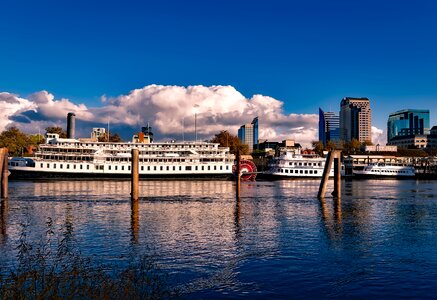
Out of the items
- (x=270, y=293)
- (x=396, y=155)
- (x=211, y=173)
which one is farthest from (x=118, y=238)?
(x=396, y=155)

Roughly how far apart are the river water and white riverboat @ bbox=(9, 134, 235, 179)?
207 ft

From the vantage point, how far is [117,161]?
362ft

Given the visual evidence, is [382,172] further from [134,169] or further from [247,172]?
[134,169]

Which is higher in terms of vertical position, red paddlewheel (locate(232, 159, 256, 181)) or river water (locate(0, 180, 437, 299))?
red paddlewheel (locate(232, 159, 256, 181))

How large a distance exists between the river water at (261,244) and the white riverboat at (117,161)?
207ft

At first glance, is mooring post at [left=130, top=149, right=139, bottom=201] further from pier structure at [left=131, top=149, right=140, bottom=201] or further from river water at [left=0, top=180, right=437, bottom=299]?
river water at [left=0, top=180, right=437, bottom=299]

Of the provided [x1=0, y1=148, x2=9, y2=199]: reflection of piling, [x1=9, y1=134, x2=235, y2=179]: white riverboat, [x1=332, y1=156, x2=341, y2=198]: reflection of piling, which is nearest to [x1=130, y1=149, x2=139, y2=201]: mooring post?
[x1=0, y1=148, x2=9, y2=199]: reflection of piling

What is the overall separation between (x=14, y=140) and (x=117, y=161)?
242ft

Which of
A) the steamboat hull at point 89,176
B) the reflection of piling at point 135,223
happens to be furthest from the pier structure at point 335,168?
the steamboat hull at point 89,176

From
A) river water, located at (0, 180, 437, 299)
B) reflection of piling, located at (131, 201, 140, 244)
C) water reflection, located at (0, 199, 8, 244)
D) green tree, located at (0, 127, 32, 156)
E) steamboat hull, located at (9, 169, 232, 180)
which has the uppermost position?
green tree, located at (0, 127, 32, 156)

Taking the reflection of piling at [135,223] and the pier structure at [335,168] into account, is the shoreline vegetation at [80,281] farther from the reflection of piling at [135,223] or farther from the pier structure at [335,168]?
the pier structure at [335,168]

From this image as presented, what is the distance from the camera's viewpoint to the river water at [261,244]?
1773cm

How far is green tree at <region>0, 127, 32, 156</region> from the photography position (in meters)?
158

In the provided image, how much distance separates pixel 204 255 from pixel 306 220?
15.4 metres
